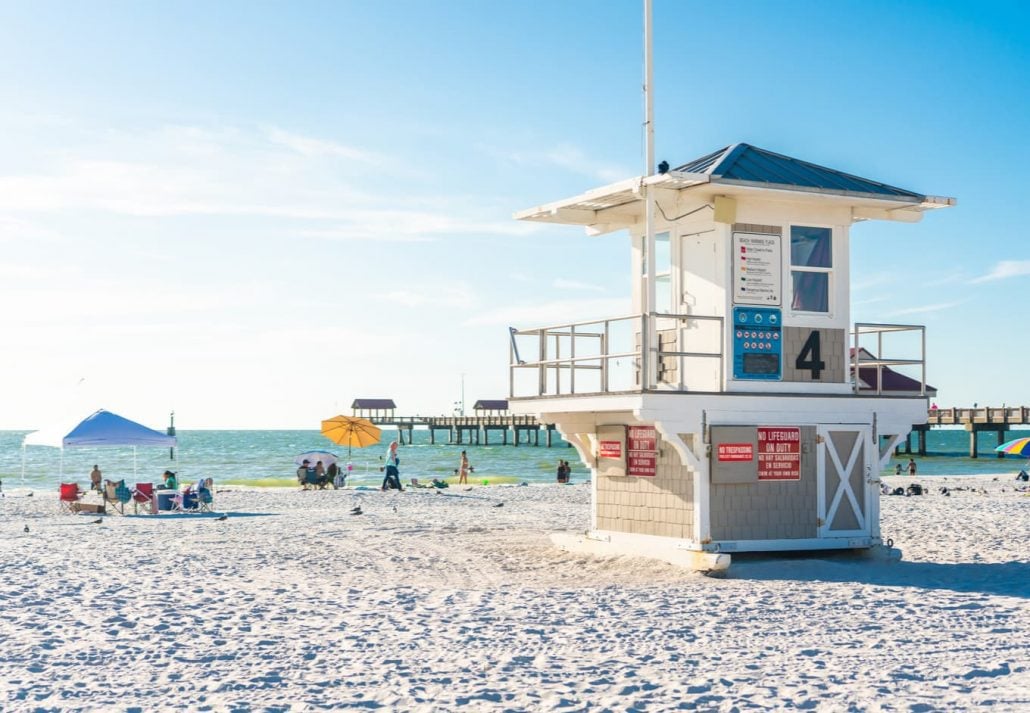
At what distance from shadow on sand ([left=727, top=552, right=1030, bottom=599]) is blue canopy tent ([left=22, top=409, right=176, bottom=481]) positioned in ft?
42.5

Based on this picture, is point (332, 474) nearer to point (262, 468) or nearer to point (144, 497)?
point (144, 497)

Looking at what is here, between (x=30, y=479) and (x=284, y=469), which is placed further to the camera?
(x=284, y=469)

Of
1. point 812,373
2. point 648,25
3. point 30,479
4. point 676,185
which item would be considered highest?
point 648,25

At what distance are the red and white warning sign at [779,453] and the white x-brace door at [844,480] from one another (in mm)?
348

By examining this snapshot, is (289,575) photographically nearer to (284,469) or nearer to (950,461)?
(284,469)

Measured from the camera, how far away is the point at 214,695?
8.02 meters

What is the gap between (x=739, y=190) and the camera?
45.1 feet

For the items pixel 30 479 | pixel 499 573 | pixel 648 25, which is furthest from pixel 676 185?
pixel 30 479

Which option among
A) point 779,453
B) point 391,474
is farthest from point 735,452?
point 391,474

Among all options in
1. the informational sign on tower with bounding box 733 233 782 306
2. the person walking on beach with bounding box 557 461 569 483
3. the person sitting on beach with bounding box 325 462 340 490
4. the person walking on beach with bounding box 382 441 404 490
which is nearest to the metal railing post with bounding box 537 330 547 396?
the informational sign on tower with bounding box 733 233 782 306

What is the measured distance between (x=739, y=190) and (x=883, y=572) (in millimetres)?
4903

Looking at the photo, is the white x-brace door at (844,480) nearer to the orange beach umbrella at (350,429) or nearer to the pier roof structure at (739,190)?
the pier roof structure at (739,190)

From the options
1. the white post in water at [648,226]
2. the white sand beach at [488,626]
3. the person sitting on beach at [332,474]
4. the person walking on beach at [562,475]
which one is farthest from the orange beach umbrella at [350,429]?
the white post in water at [648,226]

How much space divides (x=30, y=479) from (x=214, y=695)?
175 ft
